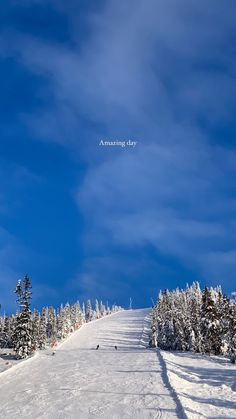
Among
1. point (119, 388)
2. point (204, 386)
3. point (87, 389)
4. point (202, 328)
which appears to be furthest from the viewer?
point (202, 328)

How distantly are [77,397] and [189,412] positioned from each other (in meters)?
9.74

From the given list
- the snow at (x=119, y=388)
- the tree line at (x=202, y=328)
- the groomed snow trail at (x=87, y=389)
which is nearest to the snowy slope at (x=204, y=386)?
the snow at (x=119, y=388)

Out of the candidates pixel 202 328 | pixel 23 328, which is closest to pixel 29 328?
pixel 23 328

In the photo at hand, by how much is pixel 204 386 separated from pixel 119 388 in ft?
17.8

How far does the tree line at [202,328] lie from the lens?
234ft

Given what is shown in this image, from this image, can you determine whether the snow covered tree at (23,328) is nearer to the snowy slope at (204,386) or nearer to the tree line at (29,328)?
the tree line at (29,328)

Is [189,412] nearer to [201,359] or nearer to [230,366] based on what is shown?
[230,366]

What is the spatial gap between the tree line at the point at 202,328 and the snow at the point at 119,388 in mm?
23869

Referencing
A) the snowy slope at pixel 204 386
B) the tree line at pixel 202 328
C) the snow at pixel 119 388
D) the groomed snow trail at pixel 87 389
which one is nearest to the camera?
the snowy slope at pixel 204 386

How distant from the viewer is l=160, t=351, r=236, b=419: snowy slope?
878 inches

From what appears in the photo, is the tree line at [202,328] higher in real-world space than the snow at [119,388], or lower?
higher

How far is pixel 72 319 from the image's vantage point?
589 ft

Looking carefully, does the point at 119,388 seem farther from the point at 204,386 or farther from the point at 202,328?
the point at 202,328

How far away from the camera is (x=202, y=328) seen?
246 feet
